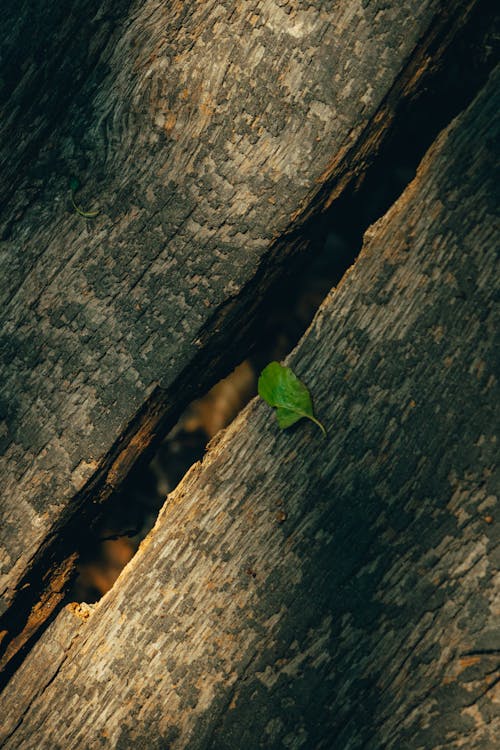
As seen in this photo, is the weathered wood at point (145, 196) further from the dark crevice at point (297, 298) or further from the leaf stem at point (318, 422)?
the leaf stem at point (318, 422)

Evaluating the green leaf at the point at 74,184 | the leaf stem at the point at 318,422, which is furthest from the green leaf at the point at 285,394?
the green leaf at the point at 74,184

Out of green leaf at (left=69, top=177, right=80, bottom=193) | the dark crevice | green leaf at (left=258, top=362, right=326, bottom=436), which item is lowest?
green leaf at (left=258, top=362, right=326, bottom=436)

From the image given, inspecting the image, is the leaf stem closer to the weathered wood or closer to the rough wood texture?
the rough wood texture

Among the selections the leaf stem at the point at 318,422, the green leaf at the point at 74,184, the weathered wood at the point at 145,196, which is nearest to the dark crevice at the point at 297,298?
the weathered wood at the point at 145,196

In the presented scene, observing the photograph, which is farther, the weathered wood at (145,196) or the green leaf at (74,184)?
the green leaf at (74,184)

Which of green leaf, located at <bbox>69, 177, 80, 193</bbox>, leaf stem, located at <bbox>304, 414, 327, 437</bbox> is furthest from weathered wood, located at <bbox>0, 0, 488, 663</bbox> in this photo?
leaf stem, located at <bbox>304, 414, 327, 437</bbox>

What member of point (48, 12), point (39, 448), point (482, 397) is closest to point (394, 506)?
point (482, 397)

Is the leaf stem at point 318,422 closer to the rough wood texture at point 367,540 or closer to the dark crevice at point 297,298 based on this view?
the rough wood texture at point 367,540

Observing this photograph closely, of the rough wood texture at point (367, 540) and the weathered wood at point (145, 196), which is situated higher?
the weathered wood at point (145, 196)

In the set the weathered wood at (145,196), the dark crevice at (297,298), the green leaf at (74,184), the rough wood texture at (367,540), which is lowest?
the rough wood texture at (367,540)
